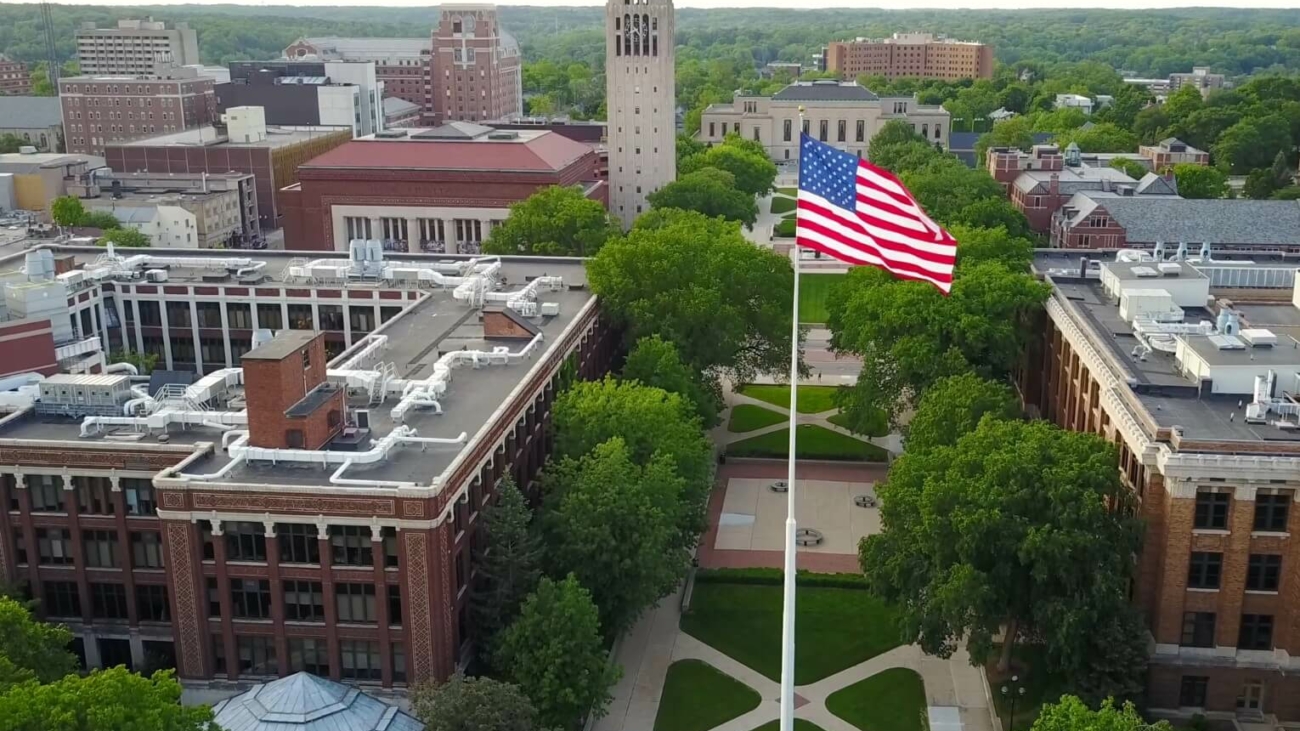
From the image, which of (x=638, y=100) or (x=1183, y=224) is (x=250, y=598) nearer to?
(x=638, y=100)

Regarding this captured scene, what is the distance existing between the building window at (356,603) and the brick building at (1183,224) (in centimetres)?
9104

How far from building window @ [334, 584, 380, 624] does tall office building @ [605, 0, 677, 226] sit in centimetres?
9451

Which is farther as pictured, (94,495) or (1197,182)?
(1197,182)

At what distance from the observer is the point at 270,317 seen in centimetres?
8488

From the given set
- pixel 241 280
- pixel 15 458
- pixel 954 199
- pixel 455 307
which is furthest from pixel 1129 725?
pixel 954 199

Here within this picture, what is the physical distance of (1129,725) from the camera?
126ft

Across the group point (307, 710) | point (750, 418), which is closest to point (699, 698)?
point (307, 710)

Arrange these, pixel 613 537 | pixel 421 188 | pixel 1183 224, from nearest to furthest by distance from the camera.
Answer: pixel 613 537, pixel 1183 224, pixel 421 188

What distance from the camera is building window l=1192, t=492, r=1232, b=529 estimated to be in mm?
50469

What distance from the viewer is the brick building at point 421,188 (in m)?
130

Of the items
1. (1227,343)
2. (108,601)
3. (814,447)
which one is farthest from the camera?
(814,447)

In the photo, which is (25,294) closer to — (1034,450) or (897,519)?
(897,519)

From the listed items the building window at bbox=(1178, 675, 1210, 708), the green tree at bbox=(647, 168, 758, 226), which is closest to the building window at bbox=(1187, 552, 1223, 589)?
the building window at bbox=(1178, 675, 1210, 708)

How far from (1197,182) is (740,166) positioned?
59617mm
